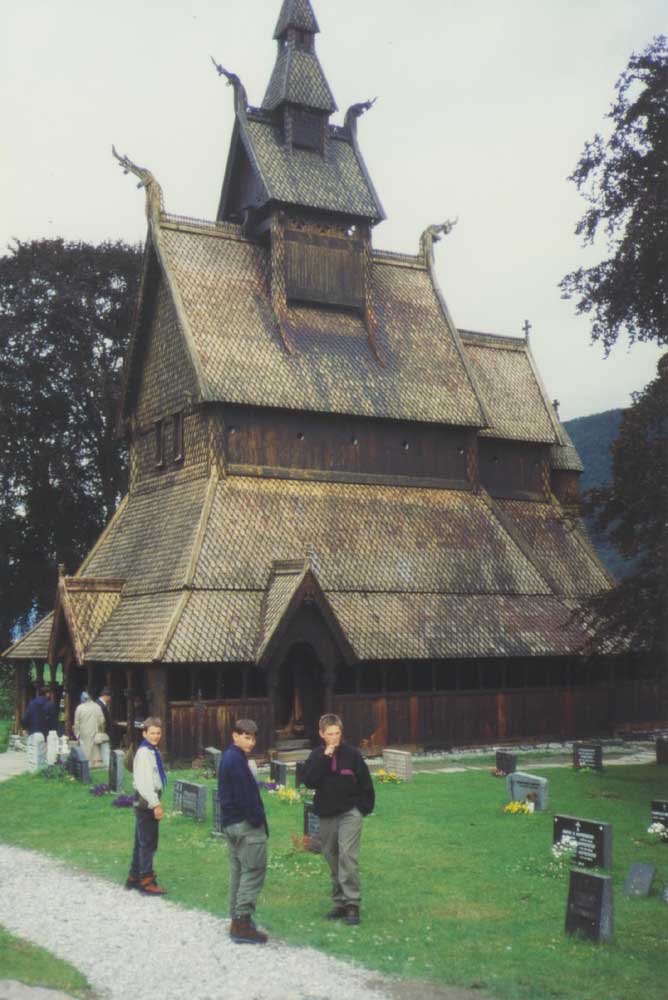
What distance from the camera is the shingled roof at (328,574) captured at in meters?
29.4

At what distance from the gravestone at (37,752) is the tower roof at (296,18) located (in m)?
24.9

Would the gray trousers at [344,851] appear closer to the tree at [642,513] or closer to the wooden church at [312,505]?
the tree at [642,513]

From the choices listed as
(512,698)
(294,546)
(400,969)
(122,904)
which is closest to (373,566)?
(294,546)

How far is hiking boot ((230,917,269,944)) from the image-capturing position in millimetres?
11766

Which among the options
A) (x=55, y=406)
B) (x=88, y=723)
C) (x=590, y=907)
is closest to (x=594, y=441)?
(x=55, y=406)

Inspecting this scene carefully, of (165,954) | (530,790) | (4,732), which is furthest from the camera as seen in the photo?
(4,732)

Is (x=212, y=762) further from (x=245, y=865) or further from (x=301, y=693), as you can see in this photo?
(x=245, y=865)

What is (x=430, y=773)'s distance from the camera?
27203mm

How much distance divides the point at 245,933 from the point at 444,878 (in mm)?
3984

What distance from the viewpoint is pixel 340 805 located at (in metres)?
12.8

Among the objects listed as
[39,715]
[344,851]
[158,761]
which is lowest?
[344,851]

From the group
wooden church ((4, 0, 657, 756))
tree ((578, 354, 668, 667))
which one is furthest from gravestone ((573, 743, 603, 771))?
tree ((578, 354, 668, 667))

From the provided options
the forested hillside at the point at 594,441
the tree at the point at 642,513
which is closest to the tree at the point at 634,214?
the tree at the point at 642,513

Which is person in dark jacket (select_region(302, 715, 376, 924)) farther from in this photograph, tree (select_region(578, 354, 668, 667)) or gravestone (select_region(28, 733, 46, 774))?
gravestone (select_region(28, 733, 46, 774))
